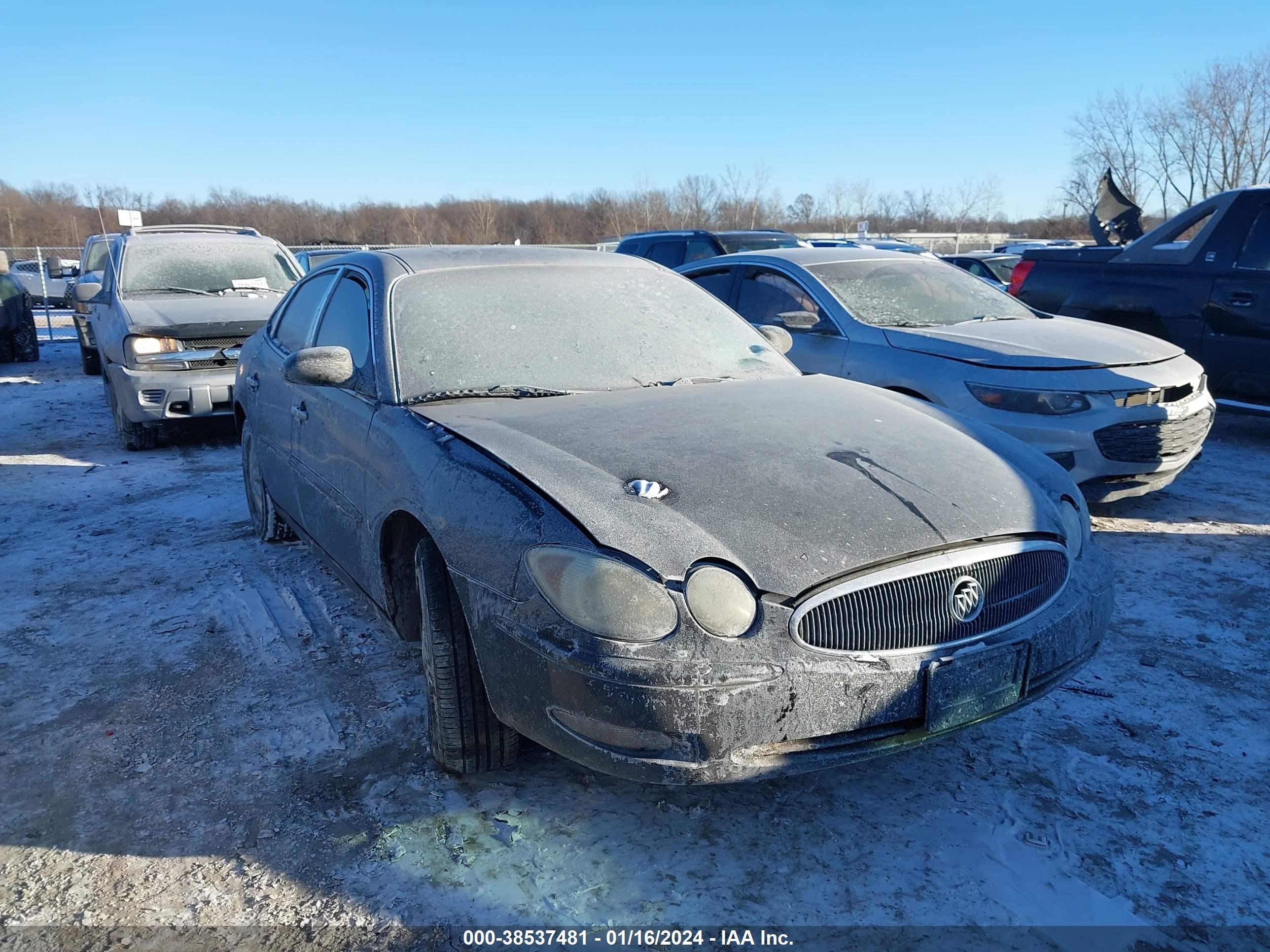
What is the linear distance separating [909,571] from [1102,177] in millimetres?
8649

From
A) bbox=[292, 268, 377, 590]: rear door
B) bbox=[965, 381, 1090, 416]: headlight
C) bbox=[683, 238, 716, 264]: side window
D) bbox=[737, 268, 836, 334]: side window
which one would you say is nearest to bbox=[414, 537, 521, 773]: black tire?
bbox=[292, 268, 377, 590]: rear door

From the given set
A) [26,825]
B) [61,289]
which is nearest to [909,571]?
[26,825]

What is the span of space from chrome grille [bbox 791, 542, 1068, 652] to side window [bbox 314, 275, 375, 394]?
1870mm

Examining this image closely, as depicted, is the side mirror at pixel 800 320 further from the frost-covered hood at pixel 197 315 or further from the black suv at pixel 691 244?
the black suv at pixel 691 244

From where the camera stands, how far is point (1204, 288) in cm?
671

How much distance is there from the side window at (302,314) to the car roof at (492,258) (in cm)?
25

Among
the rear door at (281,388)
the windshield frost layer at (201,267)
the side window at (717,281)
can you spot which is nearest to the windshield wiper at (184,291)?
the windshield frost layer at (201,267)

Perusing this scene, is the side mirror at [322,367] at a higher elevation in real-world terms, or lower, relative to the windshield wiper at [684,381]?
higher

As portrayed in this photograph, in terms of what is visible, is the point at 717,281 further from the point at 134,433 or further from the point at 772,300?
the point at 134,433

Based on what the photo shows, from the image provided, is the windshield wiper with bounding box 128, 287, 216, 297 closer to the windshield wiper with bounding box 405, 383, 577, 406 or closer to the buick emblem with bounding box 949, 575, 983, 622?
the windshield wiper with bounding box 405, 383, 577, 406

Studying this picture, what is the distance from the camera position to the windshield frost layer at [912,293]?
5.80 m

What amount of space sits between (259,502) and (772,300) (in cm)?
352

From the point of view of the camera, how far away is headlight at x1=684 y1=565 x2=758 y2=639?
2.12 metres

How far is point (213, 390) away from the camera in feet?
23.6
